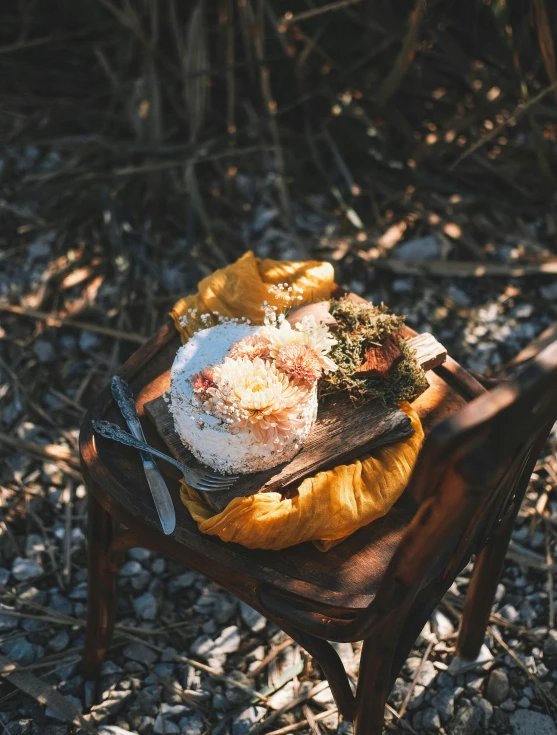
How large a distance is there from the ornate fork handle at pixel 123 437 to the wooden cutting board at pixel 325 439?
1.7 inches

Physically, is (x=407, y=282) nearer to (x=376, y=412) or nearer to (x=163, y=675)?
(x=376, y=412)

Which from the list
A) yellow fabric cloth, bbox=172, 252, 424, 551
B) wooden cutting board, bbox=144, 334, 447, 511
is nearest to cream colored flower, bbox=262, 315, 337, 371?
wooden cutting board, bbox=144, 334, 447, 511

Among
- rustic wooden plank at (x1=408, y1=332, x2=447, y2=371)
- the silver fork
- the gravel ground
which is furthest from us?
the gravel ground

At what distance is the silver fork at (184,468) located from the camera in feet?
4.96

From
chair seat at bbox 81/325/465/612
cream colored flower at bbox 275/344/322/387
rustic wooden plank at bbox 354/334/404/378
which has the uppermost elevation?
cream colored flower at bbox 275/344/322/387

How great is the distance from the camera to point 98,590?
5.96 feet

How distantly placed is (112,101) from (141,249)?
94 centimetres

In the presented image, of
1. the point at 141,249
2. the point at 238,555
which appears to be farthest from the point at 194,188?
the point at 238,555

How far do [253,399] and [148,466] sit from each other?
30cm

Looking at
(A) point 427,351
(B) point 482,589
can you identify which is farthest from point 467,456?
(B) point 482,589

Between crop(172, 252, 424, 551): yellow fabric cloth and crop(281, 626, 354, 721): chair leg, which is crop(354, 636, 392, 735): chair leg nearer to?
crop(281, 626, 354, 721): chair leg

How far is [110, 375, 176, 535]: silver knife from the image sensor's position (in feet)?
4.88

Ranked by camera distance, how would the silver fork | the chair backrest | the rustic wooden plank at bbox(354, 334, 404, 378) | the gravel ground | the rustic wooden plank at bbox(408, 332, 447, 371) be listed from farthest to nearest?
the gravel ground, the rustic wooden plank at bbox(408, 332, 447, 371), the rustic wooden plank at bbox(354, 334, 404, 378), the silver fork, the chair backrest

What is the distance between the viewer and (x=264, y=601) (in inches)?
55.6
